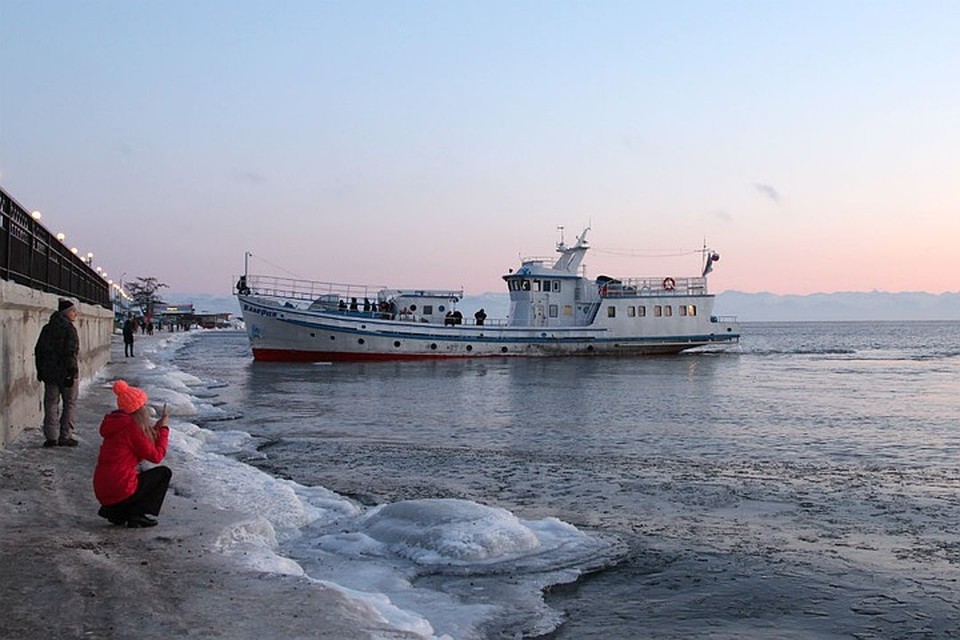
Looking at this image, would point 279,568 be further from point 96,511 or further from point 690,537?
point 690,537

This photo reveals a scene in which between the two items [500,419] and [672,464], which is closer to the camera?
[672,464]

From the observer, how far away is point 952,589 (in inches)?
287

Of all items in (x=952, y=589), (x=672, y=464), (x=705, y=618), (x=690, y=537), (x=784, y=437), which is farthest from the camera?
(x=784, y=437)

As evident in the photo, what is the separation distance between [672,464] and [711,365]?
3539 cm

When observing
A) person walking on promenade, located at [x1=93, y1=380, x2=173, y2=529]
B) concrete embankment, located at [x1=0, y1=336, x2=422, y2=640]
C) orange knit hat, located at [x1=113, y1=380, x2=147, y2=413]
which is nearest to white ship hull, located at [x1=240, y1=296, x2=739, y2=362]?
concrete embankment, located at [x1=0, y1=336, x2=422, y2=640]

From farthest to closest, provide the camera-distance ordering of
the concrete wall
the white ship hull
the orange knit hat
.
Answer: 1. the white ship hull
2. the concrete wall
3. the orange knit hat

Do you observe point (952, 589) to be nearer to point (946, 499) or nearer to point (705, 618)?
point (705, 618)

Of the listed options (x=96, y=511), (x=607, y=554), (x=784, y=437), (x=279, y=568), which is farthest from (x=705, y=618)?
(x=784, y=437)

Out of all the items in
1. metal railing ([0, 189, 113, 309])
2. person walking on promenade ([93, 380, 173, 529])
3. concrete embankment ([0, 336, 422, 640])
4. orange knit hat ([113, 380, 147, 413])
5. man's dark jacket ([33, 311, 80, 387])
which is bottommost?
concrete embankment ([0, 336, 422, 640])

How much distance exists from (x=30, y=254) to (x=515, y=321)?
130ft

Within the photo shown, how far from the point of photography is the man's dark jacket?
1047 cm

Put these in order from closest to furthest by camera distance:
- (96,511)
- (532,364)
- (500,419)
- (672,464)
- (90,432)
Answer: (96,511) < (90,432) < (672,464) < (500,419) < (532,364)

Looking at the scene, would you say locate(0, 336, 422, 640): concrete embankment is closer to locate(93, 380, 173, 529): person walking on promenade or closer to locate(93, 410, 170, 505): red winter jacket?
locate(93, 380, 173, 529): person walking on promenade

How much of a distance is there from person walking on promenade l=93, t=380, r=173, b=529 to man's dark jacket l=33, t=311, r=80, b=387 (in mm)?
3693
